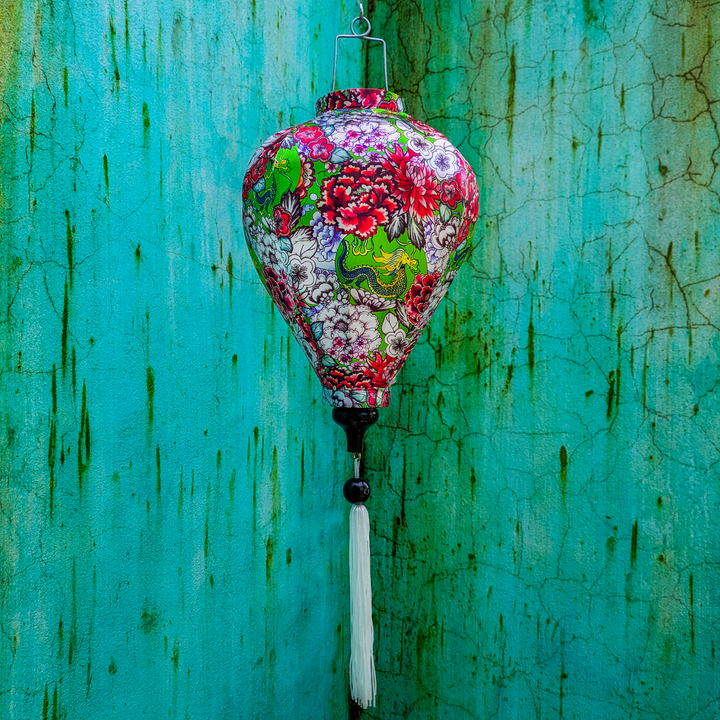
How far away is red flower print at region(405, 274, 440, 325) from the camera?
0.82 metres

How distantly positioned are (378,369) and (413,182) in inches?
10.3

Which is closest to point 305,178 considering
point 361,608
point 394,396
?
point 361,608

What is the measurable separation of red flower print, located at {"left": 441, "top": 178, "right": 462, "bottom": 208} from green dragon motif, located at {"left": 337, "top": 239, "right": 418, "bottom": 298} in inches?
3.6

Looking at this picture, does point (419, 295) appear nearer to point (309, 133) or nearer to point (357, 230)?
point (357, 230)

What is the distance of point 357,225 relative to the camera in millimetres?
772

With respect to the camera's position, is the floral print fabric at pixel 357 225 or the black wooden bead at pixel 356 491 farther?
the black wooden bead at pixel 356 491

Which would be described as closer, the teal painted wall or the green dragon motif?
the green dragon motif

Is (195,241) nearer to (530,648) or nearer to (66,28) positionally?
(66,28)

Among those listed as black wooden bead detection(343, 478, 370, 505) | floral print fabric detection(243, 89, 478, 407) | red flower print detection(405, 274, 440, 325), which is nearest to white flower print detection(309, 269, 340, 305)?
floral print fabric detection(243, 89, 478, 407)

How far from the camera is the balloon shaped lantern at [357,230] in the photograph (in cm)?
77

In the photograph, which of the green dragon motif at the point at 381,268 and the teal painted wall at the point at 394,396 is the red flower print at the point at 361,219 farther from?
the teal painted wall at the point at 394,396

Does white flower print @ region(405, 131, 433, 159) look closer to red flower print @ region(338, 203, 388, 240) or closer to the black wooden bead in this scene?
red flower print @ region(338, 203, 388, 240)

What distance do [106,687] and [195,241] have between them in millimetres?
754

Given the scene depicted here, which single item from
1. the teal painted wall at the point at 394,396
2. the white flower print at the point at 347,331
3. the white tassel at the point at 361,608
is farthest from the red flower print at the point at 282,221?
the white tassel at the point at 361,608
